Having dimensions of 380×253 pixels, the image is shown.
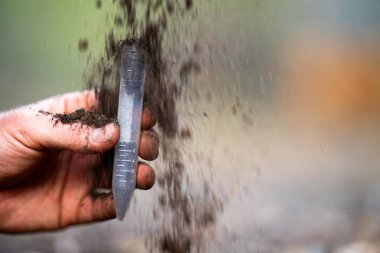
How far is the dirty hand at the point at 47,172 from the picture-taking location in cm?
106

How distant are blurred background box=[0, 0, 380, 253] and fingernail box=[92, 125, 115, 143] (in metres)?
0.84

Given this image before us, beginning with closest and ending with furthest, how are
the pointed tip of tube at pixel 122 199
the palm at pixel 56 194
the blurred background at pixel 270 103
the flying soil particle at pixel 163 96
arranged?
the pointed tip of tube at pixel 122 199, the flying soil particle at pixel 163 96, the palm at pixel 56 194, the blurred background at pixel 270 103

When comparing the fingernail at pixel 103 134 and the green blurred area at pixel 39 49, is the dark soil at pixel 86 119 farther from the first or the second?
the green blurred area at pixel 39 49

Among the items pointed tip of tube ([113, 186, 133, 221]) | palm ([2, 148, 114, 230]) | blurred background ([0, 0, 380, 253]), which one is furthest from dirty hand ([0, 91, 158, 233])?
blurred background ([0, 0, 380, 253])

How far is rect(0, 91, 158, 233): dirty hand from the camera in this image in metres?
1.06

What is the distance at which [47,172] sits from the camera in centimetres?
124

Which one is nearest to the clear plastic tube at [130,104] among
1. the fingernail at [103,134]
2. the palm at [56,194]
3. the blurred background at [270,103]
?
the fingernail at [103,134]

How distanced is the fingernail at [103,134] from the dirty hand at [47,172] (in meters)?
0.09

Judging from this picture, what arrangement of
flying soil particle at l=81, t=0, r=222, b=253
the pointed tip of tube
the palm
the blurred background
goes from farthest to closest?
the blurred background → the palm → flying soil particle at l=81, t=0, r=222, b=253 → the pointed tip of tube

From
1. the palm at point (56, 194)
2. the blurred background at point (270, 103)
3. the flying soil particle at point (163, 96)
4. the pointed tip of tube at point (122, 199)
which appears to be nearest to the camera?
the pointed tip of tube at point (122, 199)

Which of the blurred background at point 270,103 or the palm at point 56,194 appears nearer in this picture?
the palm at point 56,194

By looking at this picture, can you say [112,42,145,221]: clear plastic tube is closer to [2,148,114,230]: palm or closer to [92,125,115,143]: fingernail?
[92,125,115,143]: fingernail

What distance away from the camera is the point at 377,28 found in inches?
73.4

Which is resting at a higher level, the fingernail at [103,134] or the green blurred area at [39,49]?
the green blurred area at [39,49]
